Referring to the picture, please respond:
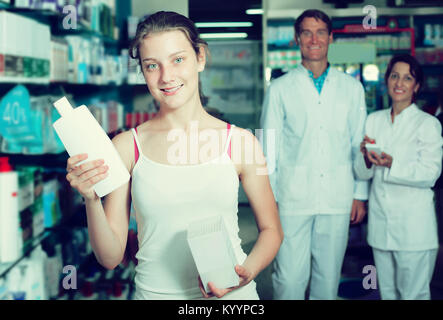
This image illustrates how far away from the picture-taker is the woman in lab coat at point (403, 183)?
169 centimetres

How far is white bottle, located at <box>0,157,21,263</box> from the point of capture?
1.43 m

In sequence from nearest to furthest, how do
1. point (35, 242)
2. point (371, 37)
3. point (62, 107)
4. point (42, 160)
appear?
1. point (62, 107)
2. point (371, 37)
3. point (35, 242)
4. point (42, 160)

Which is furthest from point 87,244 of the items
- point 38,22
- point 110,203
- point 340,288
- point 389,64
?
point 389,64

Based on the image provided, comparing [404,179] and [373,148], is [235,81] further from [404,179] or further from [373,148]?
[404,179]

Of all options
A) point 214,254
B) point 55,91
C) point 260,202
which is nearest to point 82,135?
point 214,254

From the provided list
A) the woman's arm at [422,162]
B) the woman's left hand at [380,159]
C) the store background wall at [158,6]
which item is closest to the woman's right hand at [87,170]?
the store background wall at [158,6]

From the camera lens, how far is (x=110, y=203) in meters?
1.03

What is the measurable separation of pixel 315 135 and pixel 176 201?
61 centimetres

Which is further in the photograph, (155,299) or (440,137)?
(440,137)

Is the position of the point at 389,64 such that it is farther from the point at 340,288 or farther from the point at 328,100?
the point at 340,288

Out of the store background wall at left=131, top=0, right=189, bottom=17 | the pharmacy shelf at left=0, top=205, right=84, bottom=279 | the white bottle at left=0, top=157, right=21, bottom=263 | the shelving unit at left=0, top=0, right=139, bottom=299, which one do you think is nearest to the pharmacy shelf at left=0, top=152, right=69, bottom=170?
the shelving unit at left=0, top=0, right=139, bottom=299

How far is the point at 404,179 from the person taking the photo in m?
1.84

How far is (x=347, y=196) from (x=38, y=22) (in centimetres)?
127

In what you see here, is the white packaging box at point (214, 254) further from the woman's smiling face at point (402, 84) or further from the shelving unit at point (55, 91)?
the woman's smiling face at point (402, 84)
